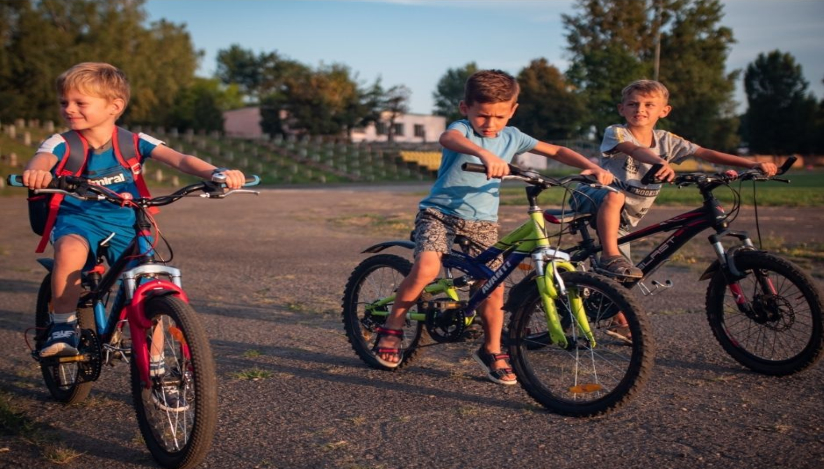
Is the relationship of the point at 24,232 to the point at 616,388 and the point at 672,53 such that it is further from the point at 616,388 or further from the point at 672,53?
the point at 672,53

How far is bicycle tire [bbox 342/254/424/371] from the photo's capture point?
4824 millimetres

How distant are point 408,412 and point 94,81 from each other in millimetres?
2344

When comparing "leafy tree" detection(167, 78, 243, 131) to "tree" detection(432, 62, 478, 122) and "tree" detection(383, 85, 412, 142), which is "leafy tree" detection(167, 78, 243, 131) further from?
"tree" detection(432, 62, 478, 122)

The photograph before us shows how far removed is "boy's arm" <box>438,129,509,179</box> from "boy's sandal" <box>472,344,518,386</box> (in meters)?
1.19

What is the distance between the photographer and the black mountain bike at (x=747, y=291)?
14.4 ft

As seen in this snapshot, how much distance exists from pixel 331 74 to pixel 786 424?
56.0 metres

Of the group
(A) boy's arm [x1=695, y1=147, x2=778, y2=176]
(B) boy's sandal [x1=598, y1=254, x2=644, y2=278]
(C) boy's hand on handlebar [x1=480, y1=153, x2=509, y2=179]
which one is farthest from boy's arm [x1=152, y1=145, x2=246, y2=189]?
(A) boy's arm [x1=695, y1=147, x2=778, y2=176]

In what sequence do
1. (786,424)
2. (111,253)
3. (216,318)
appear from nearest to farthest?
(786,424) < (111,253) < (216,318)

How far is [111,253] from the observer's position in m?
3.91

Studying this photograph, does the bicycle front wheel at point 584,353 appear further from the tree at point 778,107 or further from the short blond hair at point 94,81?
the tree at point 778,107

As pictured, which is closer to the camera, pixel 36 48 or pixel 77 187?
pixel 77 187

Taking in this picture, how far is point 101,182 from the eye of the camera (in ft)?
12.7

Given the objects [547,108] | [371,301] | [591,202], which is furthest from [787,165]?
[547,108]

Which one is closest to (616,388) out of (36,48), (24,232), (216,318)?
(216,318)
